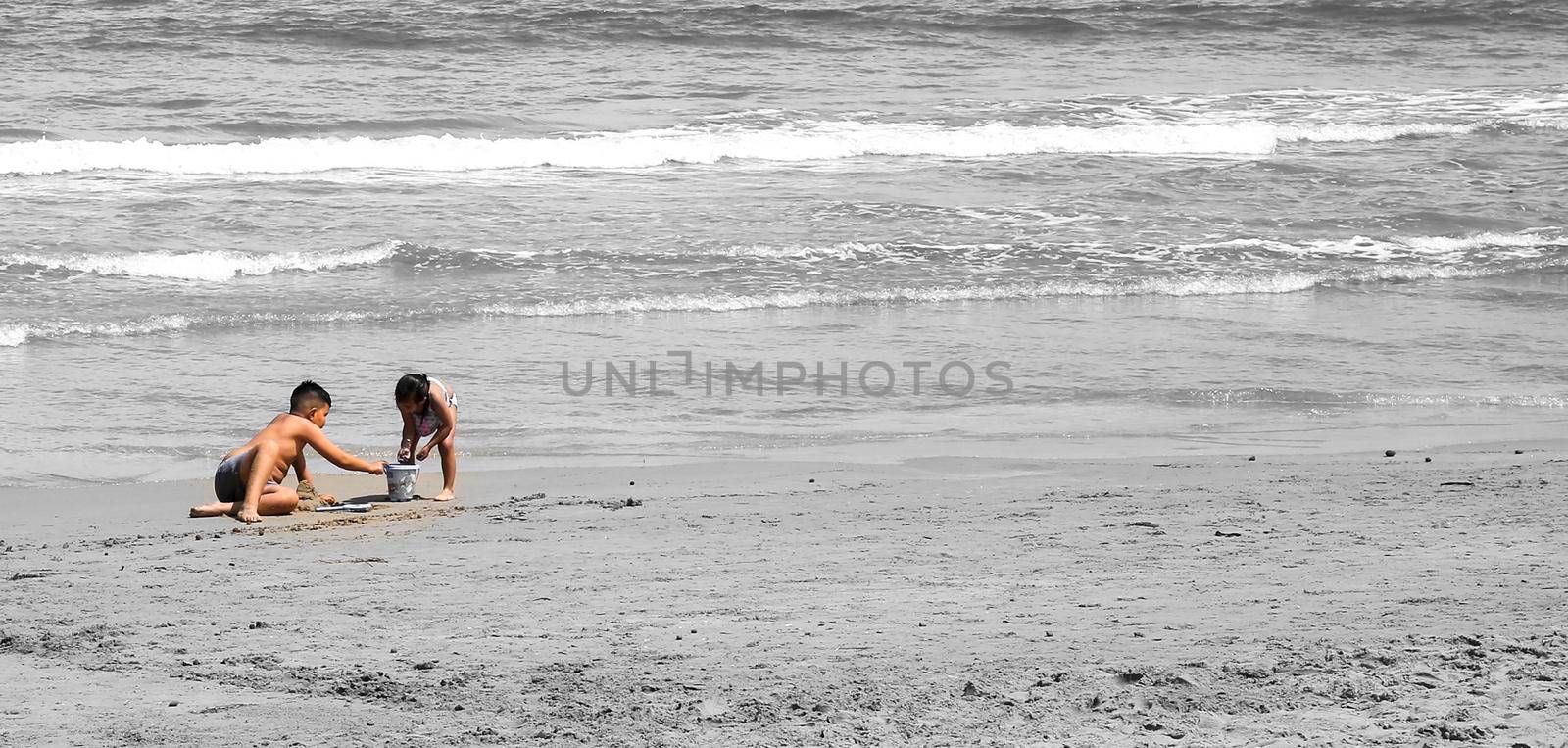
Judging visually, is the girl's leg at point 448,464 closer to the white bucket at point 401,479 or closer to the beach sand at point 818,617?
the white bucket at point 401,479

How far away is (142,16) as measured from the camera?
2166cm

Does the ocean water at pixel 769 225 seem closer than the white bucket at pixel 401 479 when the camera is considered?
No

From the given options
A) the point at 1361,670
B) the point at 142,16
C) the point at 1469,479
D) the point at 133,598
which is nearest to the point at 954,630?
the point at 1361,670

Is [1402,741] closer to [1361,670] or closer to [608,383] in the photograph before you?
[1361,670]

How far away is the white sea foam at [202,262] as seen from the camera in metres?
11.1

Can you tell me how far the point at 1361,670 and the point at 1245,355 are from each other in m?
5.48

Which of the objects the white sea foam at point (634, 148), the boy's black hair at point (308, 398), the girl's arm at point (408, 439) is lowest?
the girl's arm at point (408, 439)

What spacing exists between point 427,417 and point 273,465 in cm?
70

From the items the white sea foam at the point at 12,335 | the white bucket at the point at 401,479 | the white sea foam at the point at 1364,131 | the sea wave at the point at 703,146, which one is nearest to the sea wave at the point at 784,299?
the white sea foam at the point at 12,335

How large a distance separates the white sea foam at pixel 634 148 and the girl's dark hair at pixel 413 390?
30.7 feet

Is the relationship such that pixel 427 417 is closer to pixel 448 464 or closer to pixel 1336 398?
pixel 448 464

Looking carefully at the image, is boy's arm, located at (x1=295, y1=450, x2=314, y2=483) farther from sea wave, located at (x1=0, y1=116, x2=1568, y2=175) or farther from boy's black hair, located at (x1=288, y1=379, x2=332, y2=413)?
sea wave, located at (x1=0, y1=116, x2=1568, y2=175)

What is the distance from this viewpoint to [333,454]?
6309 mm

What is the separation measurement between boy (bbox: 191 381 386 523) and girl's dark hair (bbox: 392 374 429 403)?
0.30 m
